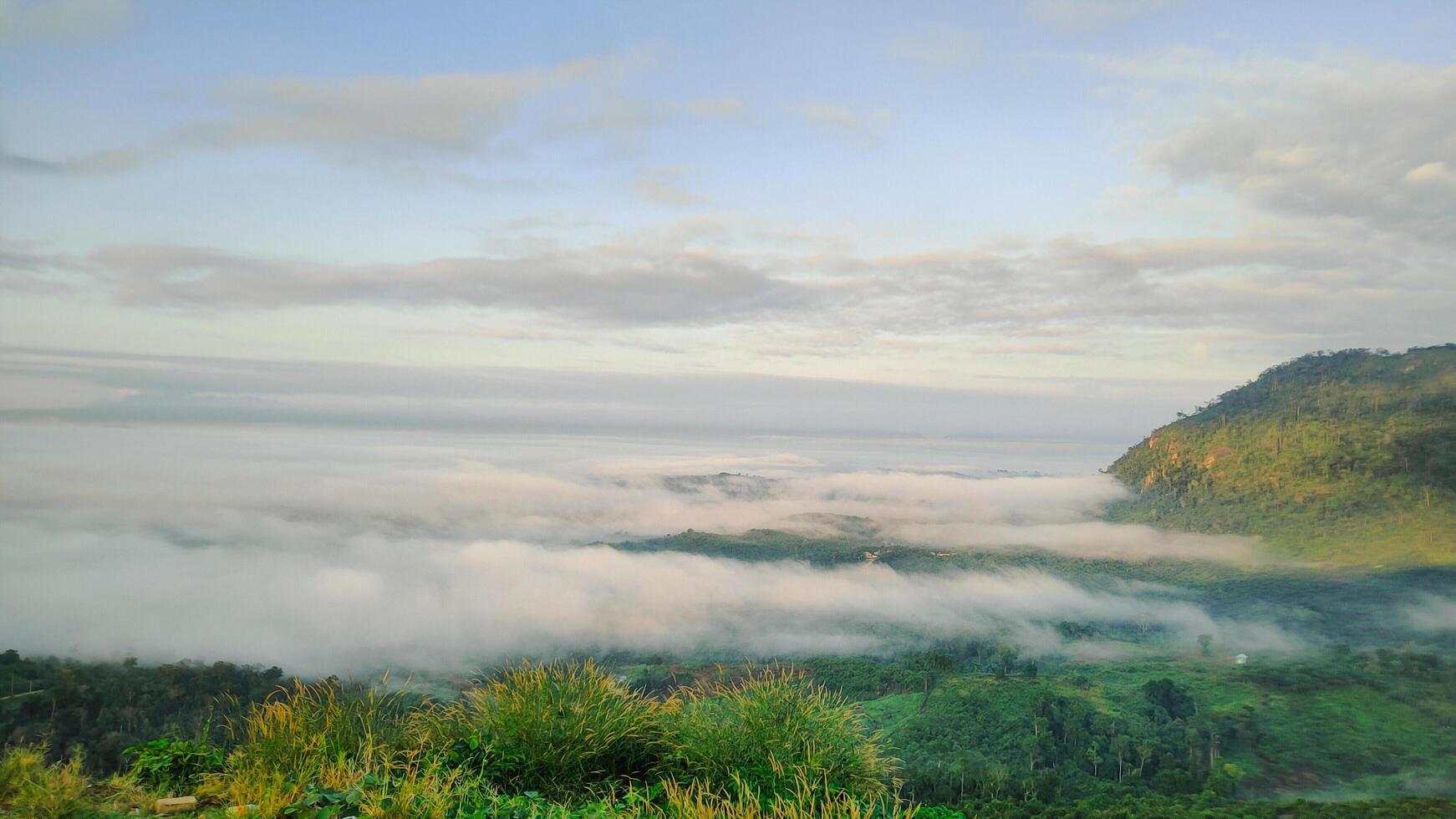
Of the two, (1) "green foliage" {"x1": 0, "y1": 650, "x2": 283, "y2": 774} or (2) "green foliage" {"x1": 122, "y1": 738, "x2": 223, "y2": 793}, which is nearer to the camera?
(2) "green foliage" {"x1": 122, "y1": 738, "x2": 223, "y2": 793}

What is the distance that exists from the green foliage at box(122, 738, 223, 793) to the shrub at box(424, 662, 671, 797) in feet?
7.04

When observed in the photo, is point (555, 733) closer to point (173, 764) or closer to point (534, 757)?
point (534, 757)

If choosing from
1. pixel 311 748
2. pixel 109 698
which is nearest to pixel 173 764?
pixel 311 748

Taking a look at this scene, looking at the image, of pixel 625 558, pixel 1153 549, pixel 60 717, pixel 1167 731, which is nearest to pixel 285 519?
pixel 625 558

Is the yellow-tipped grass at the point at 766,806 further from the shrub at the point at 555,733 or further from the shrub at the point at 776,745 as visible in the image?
the shrub at the point at 555,733

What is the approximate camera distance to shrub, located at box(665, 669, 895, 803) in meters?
8.46

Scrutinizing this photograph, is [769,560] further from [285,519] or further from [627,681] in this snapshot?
[627,681]

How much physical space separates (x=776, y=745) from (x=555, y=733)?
2370 mm

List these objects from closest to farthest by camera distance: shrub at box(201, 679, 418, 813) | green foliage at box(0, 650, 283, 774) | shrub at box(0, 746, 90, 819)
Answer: shrub at box(0, 746, 90, 819)
shrub at box(201, 679, 418, 813)
green foliage at box(0, 650, 283, 774)

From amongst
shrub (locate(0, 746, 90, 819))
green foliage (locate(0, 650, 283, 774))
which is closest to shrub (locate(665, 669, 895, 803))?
shrub (locate(0, 746, 90, 819))

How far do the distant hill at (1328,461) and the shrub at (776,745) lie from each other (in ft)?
443

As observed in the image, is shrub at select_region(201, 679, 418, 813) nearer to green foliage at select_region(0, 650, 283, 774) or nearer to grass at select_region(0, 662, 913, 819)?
grass at select_region(0, 662, 913, 819)

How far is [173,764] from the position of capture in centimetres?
817

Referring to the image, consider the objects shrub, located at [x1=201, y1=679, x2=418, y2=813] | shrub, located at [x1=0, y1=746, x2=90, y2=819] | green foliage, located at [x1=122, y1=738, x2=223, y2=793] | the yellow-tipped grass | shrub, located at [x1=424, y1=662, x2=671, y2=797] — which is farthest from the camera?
shrub, located at [x1=424, y1=662, x2=671, y2=797]
